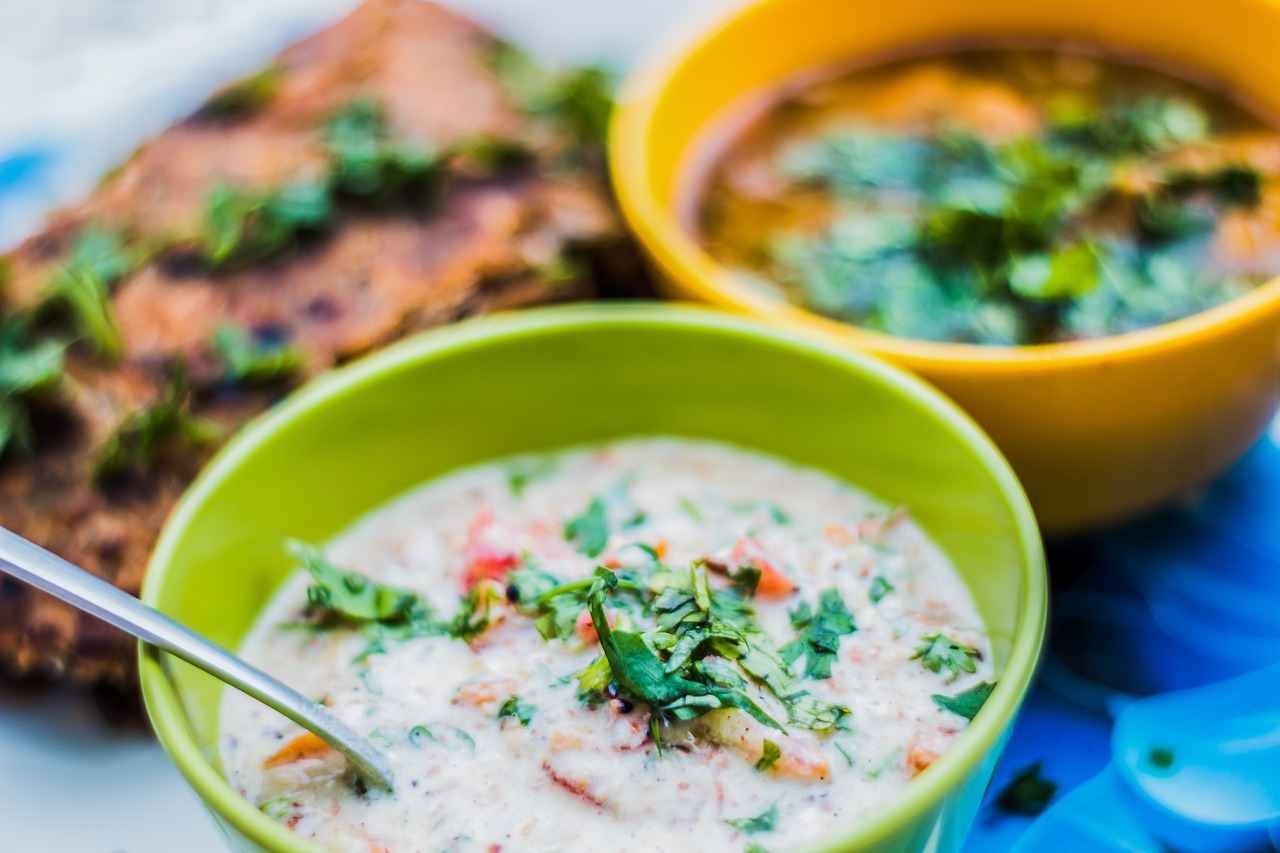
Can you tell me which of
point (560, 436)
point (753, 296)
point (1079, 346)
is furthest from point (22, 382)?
point (1079, 346)

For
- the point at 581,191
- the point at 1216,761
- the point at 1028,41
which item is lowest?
the point at 1216,761

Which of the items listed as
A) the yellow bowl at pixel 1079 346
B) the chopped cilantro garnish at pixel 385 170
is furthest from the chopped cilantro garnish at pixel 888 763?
the chopped cilantro garnish at pixel 385 170

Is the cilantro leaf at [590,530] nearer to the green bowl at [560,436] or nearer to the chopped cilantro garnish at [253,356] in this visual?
the green bowl at [560,436]

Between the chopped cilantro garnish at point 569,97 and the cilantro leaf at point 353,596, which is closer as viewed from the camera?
the cilantro leaf at point 353,596

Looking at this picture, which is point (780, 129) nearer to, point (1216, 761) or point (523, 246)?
point (523, 246)

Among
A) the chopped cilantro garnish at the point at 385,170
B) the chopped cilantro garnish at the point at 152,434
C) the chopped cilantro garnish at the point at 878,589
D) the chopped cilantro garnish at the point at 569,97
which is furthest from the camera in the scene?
the chopped cilantro garnish at the point at 569,97

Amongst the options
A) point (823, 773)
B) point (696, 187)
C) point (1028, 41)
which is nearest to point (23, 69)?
point (696, 187)
